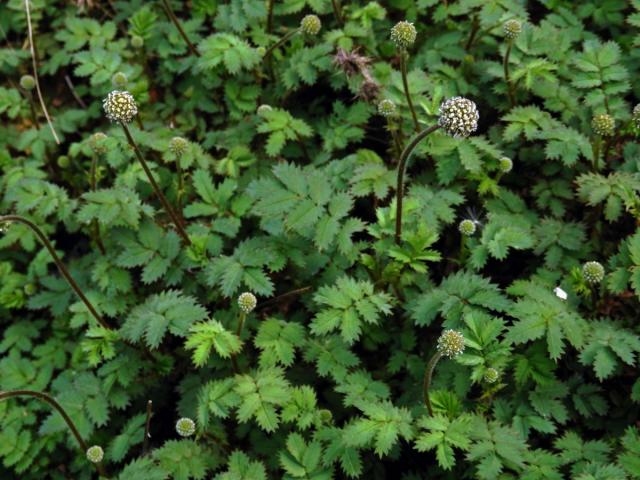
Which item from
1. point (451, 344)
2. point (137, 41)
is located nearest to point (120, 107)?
point (137, 41)

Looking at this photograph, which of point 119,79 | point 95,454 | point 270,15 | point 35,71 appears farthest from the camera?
point 35,71

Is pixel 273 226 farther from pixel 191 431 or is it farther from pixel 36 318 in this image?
pixel 36 318

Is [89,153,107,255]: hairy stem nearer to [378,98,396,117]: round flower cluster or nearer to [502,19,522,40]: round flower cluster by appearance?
[378,98,396,117]: round flower cluster

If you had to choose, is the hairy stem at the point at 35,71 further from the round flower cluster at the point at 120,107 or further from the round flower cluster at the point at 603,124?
the round flower cluster at the point at 603,124

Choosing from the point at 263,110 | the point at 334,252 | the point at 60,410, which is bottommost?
the point at 60,410

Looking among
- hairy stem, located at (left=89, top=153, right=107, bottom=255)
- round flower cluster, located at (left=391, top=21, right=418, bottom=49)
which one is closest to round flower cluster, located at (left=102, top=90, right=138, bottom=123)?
hairy stem, located at (left=89, top=153, right=107, bottom=255)

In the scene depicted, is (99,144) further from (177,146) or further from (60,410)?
(60,410)

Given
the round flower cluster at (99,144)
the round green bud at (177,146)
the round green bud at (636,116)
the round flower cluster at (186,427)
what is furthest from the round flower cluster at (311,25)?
the round flower cluster at (186,427)
